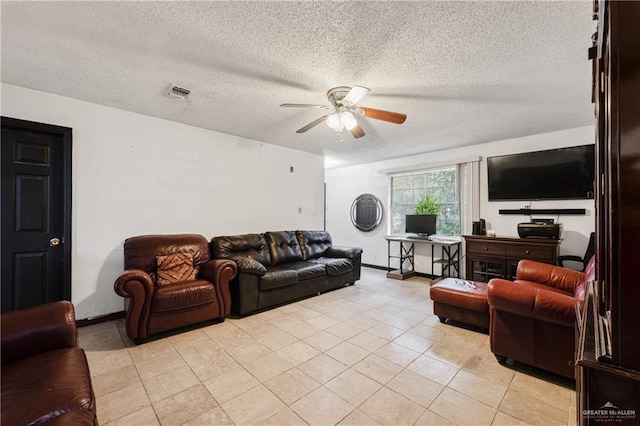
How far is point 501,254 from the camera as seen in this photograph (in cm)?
398

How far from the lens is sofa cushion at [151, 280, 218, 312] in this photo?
2666 mm

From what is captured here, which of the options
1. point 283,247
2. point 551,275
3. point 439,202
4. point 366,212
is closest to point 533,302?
point 551,275

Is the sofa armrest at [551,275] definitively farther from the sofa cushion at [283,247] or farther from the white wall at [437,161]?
the sofa cushion at [283,247]

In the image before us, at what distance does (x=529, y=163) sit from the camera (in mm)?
4090

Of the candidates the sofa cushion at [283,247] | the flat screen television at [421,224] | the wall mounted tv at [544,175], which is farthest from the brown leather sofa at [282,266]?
the wall mounted tv at [544,175]

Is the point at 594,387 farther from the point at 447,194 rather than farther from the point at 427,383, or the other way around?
the point at 447,194

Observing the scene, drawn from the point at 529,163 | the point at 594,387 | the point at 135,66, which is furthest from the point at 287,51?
the point at 529,163

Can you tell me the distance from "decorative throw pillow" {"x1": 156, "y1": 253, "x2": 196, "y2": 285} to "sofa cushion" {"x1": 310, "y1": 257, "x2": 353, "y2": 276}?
1918 mm

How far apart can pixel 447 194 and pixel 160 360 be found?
4.99 meters

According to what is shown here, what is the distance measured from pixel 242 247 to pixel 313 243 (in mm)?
1389

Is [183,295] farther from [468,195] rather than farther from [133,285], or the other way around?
[468,195]

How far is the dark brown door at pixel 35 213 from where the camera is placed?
8.79ft

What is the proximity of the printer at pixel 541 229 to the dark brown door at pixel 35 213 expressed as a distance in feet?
18.9

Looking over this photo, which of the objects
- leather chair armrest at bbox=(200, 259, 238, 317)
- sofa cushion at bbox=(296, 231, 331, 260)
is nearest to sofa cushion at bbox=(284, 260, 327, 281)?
sofa cushion at bbox=(296, 231, 331, 260)
